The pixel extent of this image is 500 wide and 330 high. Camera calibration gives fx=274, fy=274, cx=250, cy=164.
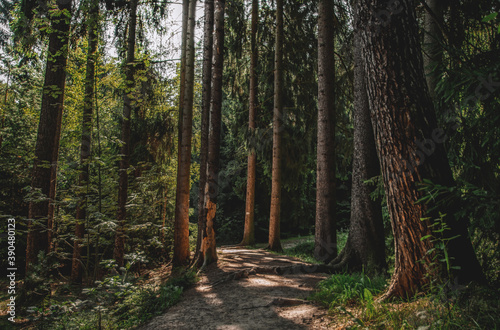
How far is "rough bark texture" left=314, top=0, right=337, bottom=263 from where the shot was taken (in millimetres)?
6949

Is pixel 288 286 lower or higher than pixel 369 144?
lower

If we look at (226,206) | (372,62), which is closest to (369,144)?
(372,62)

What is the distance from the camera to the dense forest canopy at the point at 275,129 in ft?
9.00

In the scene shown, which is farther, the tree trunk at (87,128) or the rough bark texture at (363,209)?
the rough bark texture at (363,209)

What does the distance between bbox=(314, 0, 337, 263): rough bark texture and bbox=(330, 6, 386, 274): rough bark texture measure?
3.88 feet

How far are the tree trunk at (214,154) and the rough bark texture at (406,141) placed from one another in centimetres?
478

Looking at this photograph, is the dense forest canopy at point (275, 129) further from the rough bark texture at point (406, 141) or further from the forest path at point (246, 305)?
the forest path at point (246, 305)

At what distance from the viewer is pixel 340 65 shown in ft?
30.0

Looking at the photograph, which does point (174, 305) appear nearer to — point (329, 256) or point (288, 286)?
point (288, 286)

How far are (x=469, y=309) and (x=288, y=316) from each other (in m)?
1.93

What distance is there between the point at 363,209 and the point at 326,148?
2027 millimetres

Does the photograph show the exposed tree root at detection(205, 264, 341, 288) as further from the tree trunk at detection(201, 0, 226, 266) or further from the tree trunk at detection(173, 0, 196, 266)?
the tree trunk at detection(173, 0, 196, 266)

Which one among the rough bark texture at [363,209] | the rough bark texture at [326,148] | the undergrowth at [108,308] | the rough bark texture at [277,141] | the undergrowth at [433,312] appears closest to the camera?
the undergrowth at [433,312]

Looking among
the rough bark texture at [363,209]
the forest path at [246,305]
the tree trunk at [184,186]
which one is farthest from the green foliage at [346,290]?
the tree trunk at [184,186]
